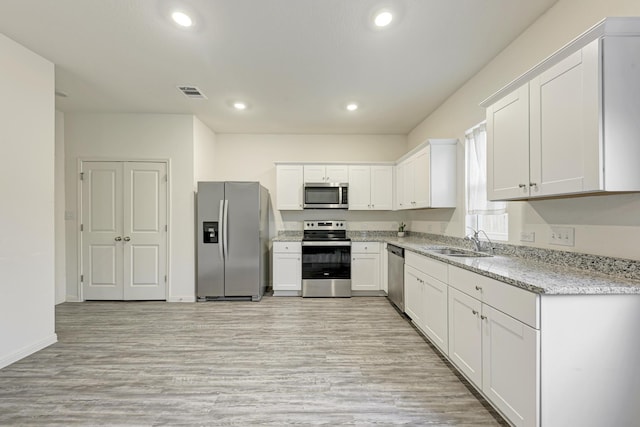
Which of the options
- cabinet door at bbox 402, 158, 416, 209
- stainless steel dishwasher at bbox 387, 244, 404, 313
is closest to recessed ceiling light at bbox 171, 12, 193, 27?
cabinet door at bbox 402, 158, 416, 209

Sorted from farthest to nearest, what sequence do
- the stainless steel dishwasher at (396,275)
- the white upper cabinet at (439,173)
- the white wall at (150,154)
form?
the white wall at (150,154)
the stainless steel dishwasher at (396,275)
the white upper cabinet at (439,173)

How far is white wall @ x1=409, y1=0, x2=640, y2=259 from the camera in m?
1.58

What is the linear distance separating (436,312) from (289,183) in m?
3.11

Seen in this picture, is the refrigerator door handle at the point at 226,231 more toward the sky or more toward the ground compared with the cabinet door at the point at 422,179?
more toward the ground

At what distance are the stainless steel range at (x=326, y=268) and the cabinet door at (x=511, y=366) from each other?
2759mm

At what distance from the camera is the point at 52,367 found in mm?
2432

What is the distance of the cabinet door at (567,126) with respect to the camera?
143 centimetres

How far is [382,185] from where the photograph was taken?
4.89 meters

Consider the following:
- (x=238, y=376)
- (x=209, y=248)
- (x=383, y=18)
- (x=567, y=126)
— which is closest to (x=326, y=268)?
(x=209, y=248)

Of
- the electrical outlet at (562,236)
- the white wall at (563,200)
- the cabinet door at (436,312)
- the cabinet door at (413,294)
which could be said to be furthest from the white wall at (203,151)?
the electrical outlet at (562,236)

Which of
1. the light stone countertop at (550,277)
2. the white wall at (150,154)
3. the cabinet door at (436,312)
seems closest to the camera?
→ the light stone countertop at (550,277)

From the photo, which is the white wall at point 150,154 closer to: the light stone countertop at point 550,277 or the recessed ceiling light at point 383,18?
the recessed ceiling light at point 383,18

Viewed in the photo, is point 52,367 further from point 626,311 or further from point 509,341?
point 626,311

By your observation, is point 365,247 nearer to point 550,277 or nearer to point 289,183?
point 289,183
